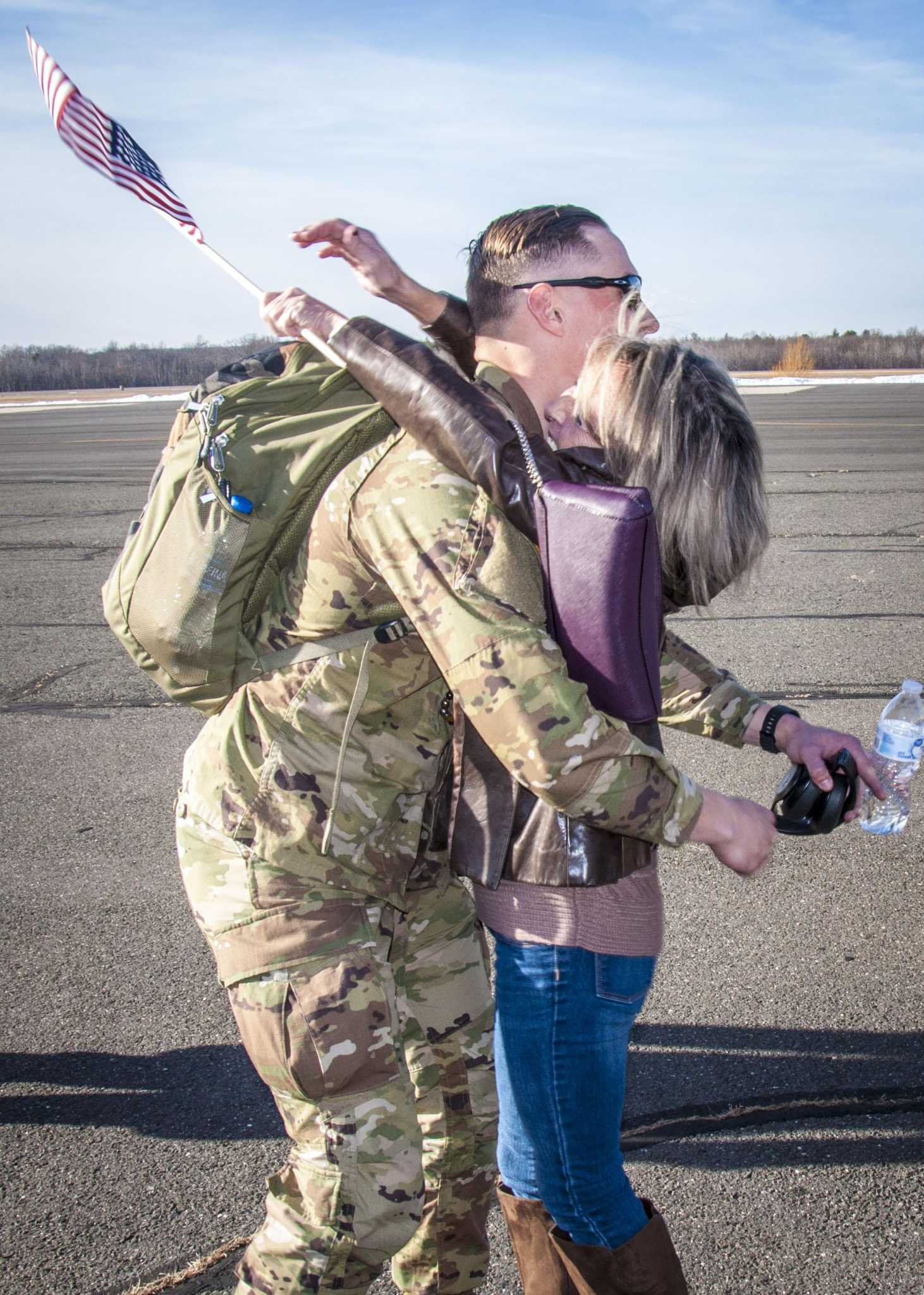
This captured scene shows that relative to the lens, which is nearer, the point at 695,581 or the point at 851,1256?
the point at 695,581

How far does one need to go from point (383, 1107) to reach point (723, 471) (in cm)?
119

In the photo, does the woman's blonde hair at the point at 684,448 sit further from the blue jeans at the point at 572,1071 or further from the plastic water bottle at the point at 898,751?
the plastic water bottle at the point at 898,751

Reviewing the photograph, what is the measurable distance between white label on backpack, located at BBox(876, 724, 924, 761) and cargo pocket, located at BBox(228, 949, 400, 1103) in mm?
1464

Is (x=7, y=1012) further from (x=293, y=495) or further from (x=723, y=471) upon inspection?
(x=723, y=471)

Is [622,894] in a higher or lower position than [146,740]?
higher

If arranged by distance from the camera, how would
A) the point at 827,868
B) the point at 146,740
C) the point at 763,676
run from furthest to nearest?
1. the point at 763,676
2. the point at 146,740
3. the point at 827,868

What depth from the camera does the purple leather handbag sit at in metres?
1.59

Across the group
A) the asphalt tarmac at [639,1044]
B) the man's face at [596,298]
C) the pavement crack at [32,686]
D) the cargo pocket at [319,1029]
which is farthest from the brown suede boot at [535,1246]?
the pavement crack at [32,686]

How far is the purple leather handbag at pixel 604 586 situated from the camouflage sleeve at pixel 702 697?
0.70m

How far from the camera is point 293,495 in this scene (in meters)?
1.85

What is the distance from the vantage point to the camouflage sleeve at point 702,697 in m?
2.45

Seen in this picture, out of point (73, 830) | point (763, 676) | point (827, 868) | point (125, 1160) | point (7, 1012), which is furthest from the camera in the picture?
point (763, 676)

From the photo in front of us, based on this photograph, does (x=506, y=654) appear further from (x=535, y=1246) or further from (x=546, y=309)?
(x=535, y=1246)

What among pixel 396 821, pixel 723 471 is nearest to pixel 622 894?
pixel 396 821
